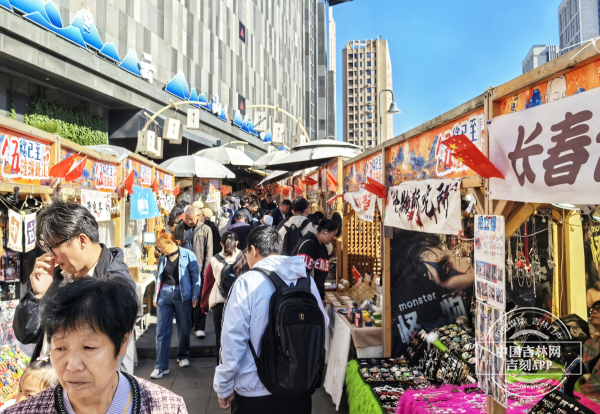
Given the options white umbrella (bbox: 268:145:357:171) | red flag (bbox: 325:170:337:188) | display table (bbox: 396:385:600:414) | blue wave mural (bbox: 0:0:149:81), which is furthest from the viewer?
blue wave mural (bbox: 0:0:149:81)

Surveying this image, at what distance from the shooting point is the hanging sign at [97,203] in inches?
200

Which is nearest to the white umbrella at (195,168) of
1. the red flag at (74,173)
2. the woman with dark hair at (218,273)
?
the woman with dark hair at (218,273)

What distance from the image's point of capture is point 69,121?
42.3 ft

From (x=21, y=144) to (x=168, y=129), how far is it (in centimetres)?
966

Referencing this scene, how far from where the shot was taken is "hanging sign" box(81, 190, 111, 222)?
200 inches

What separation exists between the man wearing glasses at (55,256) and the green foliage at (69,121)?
9.98 meters

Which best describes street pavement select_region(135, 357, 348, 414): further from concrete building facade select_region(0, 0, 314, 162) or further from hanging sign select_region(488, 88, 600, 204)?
concrete building facade select_region(0, 0, 314, 162)

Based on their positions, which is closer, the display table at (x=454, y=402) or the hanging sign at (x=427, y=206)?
the hanging sign at (x=427, y=206)

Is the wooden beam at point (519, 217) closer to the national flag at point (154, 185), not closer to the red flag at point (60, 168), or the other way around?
the red flag at point (60, 168)

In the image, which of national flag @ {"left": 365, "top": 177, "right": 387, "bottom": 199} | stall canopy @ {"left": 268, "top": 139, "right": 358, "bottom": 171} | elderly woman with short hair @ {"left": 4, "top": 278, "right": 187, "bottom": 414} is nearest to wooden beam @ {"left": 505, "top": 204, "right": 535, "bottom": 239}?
national flag @ {"left": 365, "top": 177, "right": 387, "bottom": 199}

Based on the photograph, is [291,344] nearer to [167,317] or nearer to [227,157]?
[167,317]

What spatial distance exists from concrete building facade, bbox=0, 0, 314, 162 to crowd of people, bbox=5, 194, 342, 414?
8.41 meters

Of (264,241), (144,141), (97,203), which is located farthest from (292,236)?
(144,141)

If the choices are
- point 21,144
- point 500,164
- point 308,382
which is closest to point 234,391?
point 308,382
